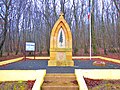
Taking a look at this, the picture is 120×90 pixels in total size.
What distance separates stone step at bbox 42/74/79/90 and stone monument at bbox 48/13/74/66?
16.7 feet

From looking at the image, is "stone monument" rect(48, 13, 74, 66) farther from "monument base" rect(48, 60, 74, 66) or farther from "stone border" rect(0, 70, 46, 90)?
"stone border" rect(0, 70, 46, 90)

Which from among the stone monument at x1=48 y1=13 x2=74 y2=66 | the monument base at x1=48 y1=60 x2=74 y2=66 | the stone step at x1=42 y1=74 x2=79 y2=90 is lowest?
the stone step at x1=42 y1=74 x2=79 y2=90

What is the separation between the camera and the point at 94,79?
427 inches

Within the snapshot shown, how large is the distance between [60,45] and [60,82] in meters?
6.18

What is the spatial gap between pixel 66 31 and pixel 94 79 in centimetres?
601

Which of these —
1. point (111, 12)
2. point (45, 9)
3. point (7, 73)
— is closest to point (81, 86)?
point (7, 73)

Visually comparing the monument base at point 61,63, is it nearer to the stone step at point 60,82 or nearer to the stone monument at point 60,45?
the stone monument at point 60,45

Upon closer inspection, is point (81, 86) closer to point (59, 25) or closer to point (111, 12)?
point (59, 25)

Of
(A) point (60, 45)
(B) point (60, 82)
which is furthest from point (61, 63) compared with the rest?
(B) point (60, 82)

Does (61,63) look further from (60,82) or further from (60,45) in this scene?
(60,82)

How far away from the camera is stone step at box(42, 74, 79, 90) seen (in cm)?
930

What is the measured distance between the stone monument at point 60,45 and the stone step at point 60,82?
5.08 meters

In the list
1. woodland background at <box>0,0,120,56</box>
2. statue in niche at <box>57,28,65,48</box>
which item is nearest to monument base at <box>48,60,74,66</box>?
statue in niche at <box>57,28,65,48</box>

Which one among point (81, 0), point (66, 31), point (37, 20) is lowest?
point (66, 31)
